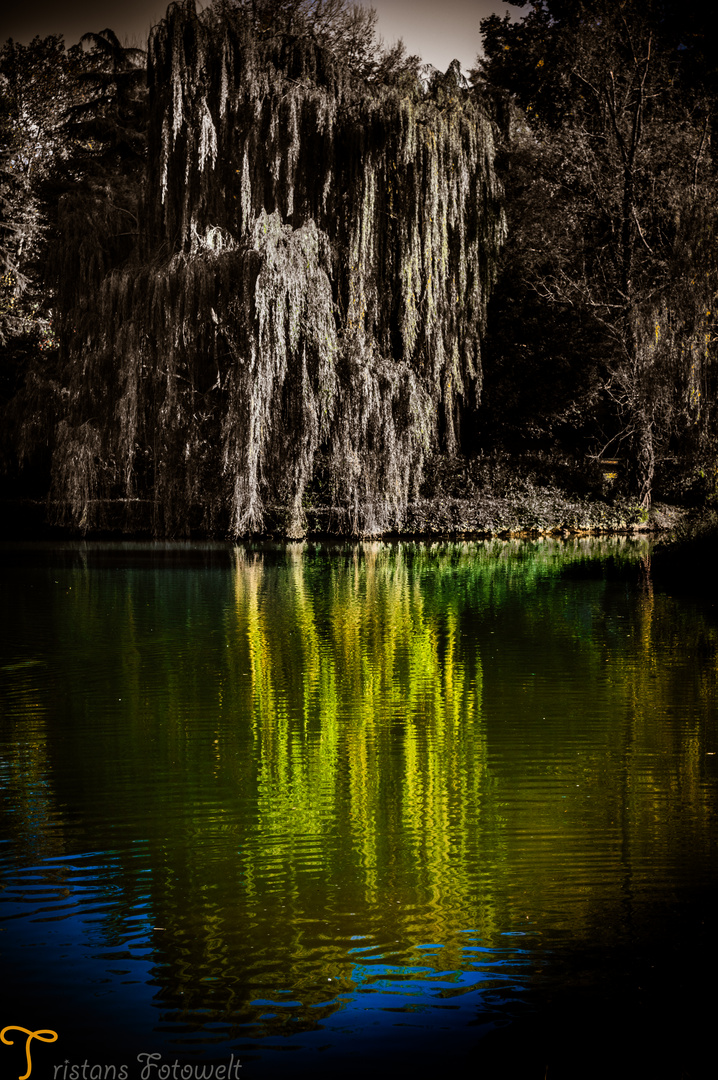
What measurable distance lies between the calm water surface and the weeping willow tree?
25.1ft

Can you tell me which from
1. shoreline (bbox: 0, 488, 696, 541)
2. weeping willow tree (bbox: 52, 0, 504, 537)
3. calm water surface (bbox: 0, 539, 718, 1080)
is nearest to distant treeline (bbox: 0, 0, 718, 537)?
weeping willow tree (bbox: 52, 0, 504, 537)

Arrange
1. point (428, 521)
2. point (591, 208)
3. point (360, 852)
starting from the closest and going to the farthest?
point (360, 852)
point (428, 521)
point (591, 208)

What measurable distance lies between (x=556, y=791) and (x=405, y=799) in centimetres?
58

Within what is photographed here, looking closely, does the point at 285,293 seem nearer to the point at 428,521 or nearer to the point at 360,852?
the point at 428,521

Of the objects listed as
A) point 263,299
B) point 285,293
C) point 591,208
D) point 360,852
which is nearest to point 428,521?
point 285,293

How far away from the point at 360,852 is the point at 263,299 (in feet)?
40.3

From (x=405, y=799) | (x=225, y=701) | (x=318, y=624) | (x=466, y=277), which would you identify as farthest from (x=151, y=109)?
(x=405, y=799)

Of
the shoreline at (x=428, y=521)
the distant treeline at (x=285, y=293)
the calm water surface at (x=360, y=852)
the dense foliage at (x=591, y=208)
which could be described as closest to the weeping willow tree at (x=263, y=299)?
the distant treeline at (x=285, y=293)

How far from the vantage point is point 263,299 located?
15250mm

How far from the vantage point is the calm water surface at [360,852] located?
8.63 feet

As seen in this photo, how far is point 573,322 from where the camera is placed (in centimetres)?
2409

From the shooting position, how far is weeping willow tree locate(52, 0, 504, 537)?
50.7ft

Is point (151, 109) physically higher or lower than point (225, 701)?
higher

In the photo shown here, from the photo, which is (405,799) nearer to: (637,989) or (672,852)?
(672,852)
